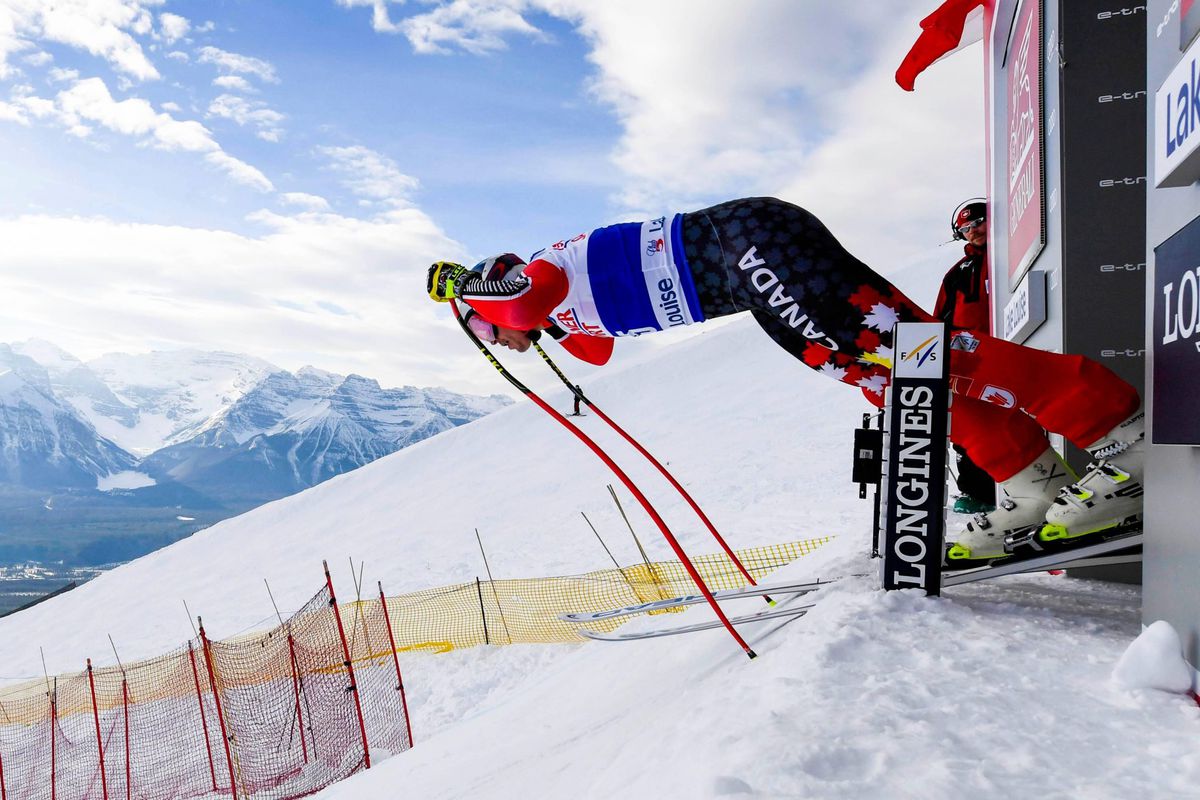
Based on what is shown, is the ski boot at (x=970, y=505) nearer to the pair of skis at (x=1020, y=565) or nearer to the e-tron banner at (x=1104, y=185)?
the e-tron banner at (x=1104, y=185)

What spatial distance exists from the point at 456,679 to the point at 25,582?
235 meters

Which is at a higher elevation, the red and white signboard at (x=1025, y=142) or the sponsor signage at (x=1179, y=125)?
the red and white signboard at (x=1025, y=142)

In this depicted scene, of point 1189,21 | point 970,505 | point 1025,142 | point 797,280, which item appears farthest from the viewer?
point 970,505

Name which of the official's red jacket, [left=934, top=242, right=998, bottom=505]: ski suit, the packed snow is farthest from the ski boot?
the official's red jacket

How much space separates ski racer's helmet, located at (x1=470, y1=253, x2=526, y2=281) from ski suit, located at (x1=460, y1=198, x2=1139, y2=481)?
0.03 metres

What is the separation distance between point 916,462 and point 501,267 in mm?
1296

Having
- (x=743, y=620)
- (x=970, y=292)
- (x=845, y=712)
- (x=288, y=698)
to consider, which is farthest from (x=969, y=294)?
(x=288, y=698)

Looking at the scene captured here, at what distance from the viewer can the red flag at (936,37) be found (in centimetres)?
457

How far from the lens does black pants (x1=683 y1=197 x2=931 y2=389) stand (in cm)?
217

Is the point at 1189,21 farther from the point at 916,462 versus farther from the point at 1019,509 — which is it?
the point at 1019,509

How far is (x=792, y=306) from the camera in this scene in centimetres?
223

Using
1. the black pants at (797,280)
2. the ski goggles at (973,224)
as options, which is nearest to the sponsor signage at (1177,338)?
the black pants at (797,280)

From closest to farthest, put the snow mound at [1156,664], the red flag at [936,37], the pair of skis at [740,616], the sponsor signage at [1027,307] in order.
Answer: the snow mound at [1156,664]
the pair of skis at [740,616]
the sponsor signage at [1027,307]
the red flag at [936,37]

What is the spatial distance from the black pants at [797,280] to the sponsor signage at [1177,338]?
0.58 meters
